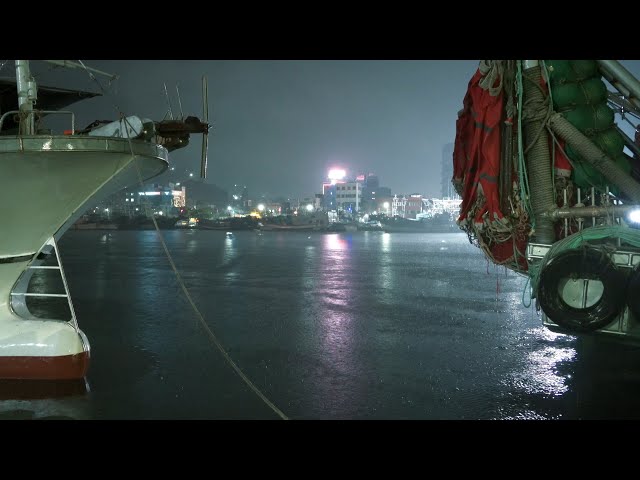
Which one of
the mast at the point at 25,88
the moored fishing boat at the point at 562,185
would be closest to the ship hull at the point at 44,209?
the mast at the point at 25,88

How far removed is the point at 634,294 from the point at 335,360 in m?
3.73

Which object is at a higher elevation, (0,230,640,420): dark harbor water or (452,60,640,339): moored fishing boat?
(452,60,640,339): moored fishing boat

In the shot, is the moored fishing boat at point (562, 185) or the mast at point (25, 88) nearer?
the moored fishing boat at point (562, 185)

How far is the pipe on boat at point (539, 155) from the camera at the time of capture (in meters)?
6.10

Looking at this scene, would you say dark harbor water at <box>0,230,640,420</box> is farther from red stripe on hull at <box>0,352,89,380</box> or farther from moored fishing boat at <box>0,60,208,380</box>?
moored fishing boat at <box>0,60,208,380</box>

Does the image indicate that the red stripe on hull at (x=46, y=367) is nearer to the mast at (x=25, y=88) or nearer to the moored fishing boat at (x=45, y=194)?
the moored fishing boat at (x=45, y=194)

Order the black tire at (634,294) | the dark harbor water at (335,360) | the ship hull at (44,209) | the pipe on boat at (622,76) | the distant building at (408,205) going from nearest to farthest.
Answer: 1. the dark harbor water at (335,360)
2. the black tire at (634,294)
3. the ship hull at (44,209)
4. the pipe on boat at (622,76)
5. the distant building at (408,205)

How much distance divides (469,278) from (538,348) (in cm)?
881

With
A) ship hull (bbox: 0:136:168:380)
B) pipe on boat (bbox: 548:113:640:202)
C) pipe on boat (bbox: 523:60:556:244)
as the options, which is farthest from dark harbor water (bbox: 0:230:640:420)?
pipe on boat (bbox: 548:113:640:202)

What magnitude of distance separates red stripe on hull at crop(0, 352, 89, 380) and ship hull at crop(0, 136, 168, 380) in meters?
0.01

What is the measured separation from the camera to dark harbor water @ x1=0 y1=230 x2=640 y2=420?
4.69 m

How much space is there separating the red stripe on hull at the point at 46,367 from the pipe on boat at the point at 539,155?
20.4ft

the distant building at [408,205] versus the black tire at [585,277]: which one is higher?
the distant building at [408,205]
